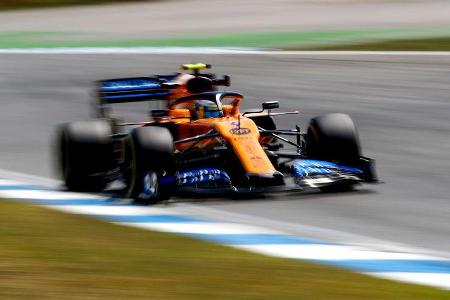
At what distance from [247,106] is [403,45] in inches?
212

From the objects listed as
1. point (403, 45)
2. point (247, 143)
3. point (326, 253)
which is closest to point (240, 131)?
point (247, 143)

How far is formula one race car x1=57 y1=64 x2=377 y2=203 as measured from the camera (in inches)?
332

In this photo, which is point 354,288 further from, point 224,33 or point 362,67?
point 224,33

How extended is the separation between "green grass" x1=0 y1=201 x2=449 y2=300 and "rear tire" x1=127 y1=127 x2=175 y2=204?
1549mm

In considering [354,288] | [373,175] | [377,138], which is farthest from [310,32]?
[354,288]

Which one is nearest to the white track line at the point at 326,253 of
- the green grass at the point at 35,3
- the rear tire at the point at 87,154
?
the rear tire at the point at 87,154

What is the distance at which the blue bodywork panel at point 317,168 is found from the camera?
8.77m

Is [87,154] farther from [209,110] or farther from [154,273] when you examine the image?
[154,273]

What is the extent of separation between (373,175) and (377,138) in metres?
2.66

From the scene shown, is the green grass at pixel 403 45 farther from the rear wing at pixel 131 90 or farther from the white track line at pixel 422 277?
the white track line at pixel 422 277

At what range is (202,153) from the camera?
351 inches

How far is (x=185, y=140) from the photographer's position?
891 cm

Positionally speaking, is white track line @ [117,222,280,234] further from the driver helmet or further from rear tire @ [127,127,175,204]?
the driver helmet

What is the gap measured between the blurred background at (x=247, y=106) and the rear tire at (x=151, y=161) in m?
0.30
